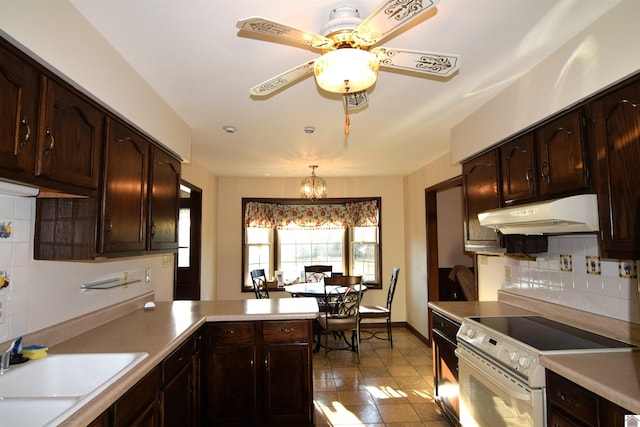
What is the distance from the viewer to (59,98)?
1.49 metres

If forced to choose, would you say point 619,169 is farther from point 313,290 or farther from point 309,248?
point 309,248

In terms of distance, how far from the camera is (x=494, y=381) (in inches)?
75.9

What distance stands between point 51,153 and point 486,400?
8.18 feet

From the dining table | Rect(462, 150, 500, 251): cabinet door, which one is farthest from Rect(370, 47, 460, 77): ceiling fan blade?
the dining table

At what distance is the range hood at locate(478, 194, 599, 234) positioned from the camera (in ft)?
5.57

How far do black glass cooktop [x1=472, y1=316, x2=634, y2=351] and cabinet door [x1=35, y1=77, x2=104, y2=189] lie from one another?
2288mm

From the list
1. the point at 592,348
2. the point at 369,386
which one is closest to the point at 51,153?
the point at 592,348

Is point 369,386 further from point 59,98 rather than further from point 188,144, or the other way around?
point 59,98

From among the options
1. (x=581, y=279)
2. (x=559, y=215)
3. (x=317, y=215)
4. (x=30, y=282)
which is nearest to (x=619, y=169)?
(x=559, y=215)

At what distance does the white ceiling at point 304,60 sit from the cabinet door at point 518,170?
1.37ft

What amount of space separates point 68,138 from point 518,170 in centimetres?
250

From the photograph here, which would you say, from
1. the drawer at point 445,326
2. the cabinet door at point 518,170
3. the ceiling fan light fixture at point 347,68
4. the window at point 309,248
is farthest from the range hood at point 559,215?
the window at point 309,248

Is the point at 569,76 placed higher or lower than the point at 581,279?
higher

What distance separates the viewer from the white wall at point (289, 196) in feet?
18.5
